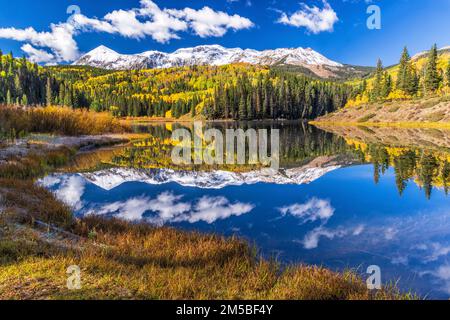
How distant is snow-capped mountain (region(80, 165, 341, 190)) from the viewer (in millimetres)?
16656

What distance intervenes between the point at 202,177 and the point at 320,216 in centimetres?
839

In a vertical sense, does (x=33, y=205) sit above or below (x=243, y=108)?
below

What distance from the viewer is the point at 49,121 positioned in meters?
32.2

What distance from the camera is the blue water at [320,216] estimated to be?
7602mm

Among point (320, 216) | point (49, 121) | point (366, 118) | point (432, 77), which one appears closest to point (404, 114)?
point (366, 118)

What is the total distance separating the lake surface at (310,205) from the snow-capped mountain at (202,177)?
0.06 m

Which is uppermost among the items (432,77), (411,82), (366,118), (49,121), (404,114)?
(432,77)

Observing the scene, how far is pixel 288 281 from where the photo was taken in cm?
552

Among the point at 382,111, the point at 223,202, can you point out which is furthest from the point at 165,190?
the point at 382,111

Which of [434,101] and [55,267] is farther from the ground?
[434,101]

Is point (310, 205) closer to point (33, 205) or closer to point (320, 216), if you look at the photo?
point (320, 216)

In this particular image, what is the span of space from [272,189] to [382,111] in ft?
256

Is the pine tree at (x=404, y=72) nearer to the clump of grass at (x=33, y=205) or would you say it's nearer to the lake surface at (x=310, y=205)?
the lake surface at (x=310, y=205)

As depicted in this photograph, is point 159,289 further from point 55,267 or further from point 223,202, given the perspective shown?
point 223,202
